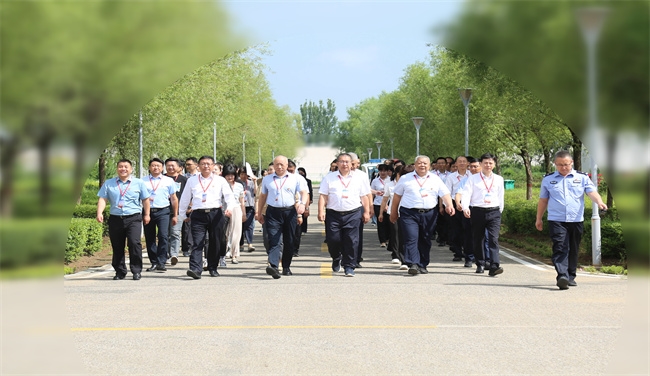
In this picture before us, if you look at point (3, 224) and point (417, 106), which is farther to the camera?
point (417, 106)

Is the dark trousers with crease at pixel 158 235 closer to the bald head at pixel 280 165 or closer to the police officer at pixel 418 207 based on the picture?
the bald head at pixel 280 165

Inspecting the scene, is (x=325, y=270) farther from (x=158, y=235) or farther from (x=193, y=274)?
(x=158, y=235)

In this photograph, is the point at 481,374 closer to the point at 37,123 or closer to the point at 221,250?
the point at 37,123

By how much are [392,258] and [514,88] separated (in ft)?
13.0

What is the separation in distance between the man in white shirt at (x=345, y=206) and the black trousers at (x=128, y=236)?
2.88 meters

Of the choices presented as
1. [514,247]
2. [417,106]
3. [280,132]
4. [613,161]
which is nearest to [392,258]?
[514,247]

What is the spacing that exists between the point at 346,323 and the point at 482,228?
5.89 metres

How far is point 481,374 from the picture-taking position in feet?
23.0

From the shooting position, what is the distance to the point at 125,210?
14383 mm

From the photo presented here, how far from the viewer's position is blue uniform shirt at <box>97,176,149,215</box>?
14352 mm

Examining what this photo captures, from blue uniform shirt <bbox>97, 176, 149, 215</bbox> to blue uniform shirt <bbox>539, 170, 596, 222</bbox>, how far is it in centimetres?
625

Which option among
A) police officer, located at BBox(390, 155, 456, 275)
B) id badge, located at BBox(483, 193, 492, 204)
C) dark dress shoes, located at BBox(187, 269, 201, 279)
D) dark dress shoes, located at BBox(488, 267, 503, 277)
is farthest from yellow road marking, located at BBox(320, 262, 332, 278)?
id badge, located at BBox(483, 193, 492, 204)

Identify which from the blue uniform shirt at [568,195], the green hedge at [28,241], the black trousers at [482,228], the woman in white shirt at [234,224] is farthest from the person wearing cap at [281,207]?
the green hedge at [28,241]

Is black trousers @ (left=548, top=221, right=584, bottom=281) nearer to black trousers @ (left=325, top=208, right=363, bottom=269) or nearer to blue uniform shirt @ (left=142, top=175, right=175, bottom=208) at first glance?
black trousers @ (left=325, top=208, right=363, bottom=269)
